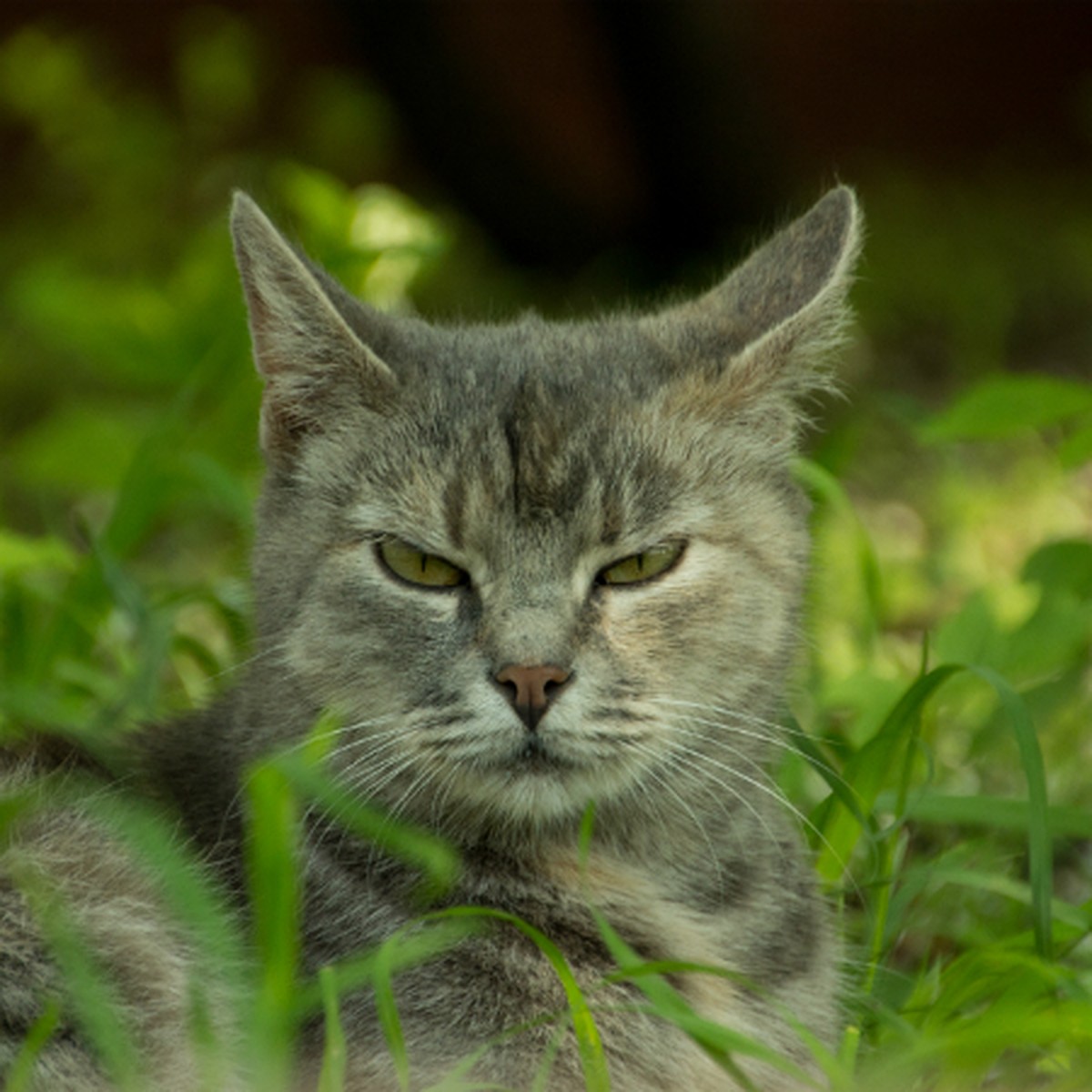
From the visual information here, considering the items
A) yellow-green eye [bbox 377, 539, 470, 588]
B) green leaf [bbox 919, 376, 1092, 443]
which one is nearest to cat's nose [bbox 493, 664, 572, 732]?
yellow-green eye [bbox 377, 539, 470, 588]

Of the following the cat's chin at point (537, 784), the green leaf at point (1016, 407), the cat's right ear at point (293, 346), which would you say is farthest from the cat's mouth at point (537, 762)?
the green leaf at point (1016, 407)

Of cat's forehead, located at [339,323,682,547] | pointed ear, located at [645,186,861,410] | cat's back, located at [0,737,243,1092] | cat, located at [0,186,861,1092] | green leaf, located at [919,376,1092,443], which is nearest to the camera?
cat's back, located at [0,737,243,1092]

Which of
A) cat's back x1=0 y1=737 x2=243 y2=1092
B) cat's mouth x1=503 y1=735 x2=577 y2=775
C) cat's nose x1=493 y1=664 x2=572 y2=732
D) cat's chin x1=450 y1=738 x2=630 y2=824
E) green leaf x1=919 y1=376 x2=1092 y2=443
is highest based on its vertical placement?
green leaf x1=919 y1=376 x2=1092 y2=443

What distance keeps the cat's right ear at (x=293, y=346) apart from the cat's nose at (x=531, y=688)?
0.63 m

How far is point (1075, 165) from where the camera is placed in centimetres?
1014

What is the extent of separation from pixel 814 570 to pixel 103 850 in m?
1.46

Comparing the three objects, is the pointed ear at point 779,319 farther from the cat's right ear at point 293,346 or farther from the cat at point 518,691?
the cat's right ear at point 293,346

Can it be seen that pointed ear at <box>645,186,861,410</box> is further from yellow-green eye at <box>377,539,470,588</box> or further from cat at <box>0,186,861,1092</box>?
yellow-green eye at <box>377,539,470,588</box>

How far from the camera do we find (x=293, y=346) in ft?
10.1

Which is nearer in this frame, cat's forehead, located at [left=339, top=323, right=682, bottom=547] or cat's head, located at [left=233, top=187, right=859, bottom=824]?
cat's head, located at [left=233, top=187, right=859, bottom=824]

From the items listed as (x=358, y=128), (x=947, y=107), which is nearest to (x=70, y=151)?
(x=358, y=128)

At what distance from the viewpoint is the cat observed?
2676mm

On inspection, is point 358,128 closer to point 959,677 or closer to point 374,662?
point 959,677

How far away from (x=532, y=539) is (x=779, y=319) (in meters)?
0.68
